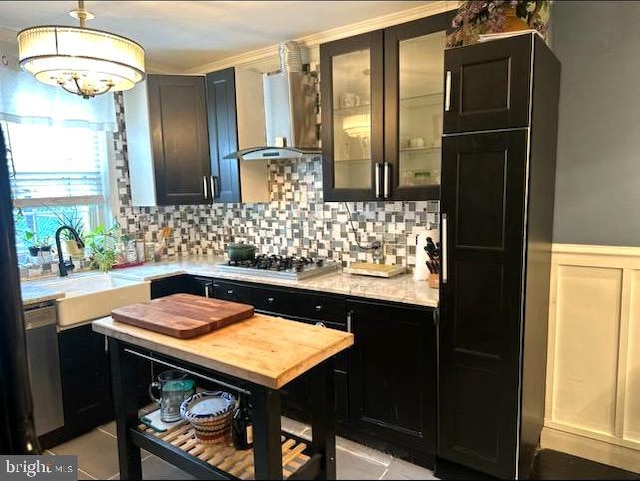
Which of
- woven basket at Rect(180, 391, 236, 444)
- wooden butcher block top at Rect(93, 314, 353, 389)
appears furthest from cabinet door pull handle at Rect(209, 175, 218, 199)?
woven basket at Rect(180, 391, 236, 444)

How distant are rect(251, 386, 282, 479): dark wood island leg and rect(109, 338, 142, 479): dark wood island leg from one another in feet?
2.74

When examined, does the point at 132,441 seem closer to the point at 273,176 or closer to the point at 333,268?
the point at 333,268

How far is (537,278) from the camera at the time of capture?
6.51 feet

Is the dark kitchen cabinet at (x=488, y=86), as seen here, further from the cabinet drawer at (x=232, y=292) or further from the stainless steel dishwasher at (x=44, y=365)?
the stainless steel dishwasher at (x=44, y=365)

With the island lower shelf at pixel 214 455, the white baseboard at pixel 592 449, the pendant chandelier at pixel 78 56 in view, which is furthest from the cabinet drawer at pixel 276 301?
the white baseboard at pixel 592 449

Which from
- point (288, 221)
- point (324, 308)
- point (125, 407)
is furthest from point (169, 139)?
point (125, 407)

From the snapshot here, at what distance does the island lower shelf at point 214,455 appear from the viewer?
Answer: 1.65 m

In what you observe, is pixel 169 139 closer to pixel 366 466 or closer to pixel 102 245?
pixel 102 245

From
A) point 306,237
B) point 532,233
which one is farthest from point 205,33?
point 532,233

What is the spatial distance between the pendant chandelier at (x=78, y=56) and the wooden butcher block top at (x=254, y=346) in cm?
102

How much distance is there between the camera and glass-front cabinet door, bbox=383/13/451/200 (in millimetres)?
2320

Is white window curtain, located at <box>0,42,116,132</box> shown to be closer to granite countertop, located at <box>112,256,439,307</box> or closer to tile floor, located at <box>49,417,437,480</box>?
granite countertop, located at <box>112,256,439,307</box>

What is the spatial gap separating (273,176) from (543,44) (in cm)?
202

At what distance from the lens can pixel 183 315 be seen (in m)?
1.77
